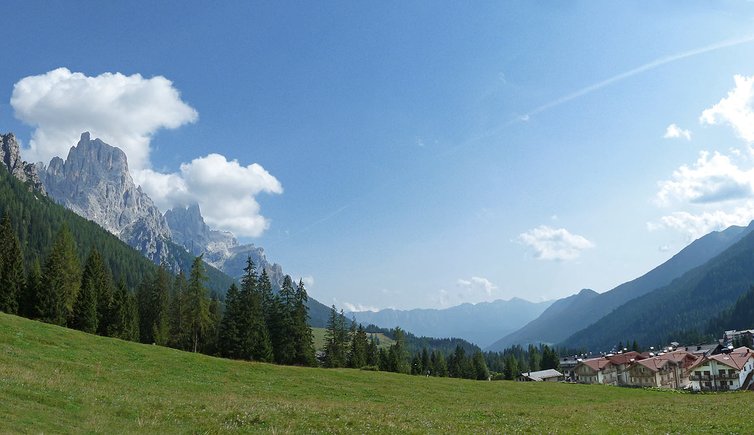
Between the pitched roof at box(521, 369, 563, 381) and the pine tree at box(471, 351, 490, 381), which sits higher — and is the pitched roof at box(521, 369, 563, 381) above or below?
below

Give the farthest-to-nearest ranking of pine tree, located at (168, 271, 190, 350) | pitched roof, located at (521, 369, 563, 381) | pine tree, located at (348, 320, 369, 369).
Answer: pitched roof, located at (521, 369, 563, 381)
pine tree, located at (348, 320, 369, 369)
pine tree, located at (168, 271, 190, 350)

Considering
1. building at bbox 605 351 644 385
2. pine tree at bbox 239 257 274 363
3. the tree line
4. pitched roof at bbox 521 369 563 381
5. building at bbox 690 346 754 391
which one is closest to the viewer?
→ the tree line

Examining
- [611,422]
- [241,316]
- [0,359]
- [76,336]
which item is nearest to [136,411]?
[0,359]

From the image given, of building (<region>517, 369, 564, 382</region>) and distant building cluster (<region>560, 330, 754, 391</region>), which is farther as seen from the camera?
building (<region>517, 369, 564, 382</region>)

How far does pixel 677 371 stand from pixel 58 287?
154094mm

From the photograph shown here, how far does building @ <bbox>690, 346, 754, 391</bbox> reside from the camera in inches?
4690

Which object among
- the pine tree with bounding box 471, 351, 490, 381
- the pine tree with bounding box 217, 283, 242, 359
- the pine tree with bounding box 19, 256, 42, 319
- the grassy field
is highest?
the pine tree with bounding box 19, 256, 42, 319

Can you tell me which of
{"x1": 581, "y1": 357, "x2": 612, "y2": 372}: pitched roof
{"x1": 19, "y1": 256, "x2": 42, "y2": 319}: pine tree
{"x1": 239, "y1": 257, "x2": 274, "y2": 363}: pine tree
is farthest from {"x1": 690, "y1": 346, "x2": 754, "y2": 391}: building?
{"x1": 19, "y1": 256, "x2": 42, "y2": 319}: pine tree

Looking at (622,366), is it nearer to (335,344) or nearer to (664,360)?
(664,360)

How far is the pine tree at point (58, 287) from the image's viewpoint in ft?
250

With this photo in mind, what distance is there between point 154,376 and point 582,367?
5855 inches

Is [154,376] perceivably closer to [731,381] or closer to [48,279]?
[48,279]

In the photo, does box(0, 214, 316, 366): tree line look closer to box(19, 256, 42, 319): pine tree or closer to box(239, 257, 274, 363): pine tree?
box(19, 256, 42, 319): pine tree

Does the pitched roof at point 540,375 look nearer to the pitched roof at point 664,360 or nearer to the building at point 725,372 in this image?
the pitched roof at point 664,360
